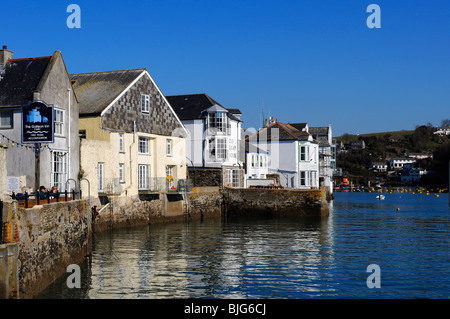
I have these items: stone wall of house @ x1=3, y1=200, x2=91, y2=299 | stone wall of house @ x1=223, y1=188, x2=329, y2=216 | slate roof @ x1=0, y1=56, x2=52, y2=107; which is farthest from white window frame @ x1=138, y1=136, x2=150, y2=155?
→ stone wall of house @ x1=3, y1=200, x2=91, y2=299

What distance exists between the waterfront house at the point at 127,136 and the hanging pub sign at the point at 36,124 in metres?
8.98

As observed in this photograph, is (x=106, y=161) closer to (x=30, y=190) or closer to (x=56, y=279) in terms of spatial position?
(x=30, y=190)

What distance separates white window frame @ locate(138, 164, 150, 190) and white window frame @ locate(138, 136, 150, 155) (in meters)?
1.07

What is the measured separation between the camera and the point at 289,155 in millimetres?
68812

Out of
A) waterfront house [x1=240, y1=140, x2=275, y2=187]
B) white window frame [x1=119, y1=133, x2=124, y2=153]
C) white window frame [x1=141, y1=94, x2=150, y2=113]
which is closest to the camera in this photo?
white window frame [x1=119, y1=133, x2=124, y2=153]

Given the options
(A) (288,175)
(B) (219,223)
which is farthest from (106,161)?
(A) (288,175)

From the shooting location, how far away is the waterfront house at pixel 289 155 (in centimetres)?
6875

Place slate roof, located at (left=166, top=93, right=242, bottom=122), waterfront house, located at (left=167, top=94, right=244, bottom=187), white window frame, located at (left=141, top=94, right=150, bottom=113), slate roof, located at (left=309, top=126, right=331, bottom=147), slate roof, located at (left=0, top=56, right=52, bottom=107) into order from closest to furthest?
slate roof, located at (left=0, top=56, right=52, bottom=107)
white window frame, located at (left=141, top=94, right=150, bottom=113)
waterfront house, located at (left=167, top=94, right=244, bottom=187)
slate roof, located at (left=166, top=93, right=242, bottom=122)
slate roof, located at (left=309, top=126, right=331, bottom=147)

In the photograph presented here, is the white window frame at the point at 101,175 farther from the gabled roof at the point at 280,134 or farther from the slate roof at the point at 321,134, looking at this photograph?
the slate roof at the point at 321,134

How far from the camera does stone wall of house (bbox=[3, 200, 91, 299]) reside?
1586cm

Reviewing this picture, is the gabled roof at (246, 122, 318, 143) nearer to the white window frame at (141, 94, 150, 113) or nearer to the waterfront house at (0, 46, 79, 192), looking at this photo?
the white window frame at (141, 94, 150, 113)

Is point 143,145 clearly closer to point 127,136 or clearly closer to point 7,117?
point 127,136

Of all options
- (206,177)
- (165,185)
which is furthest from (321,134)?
(165,185)
